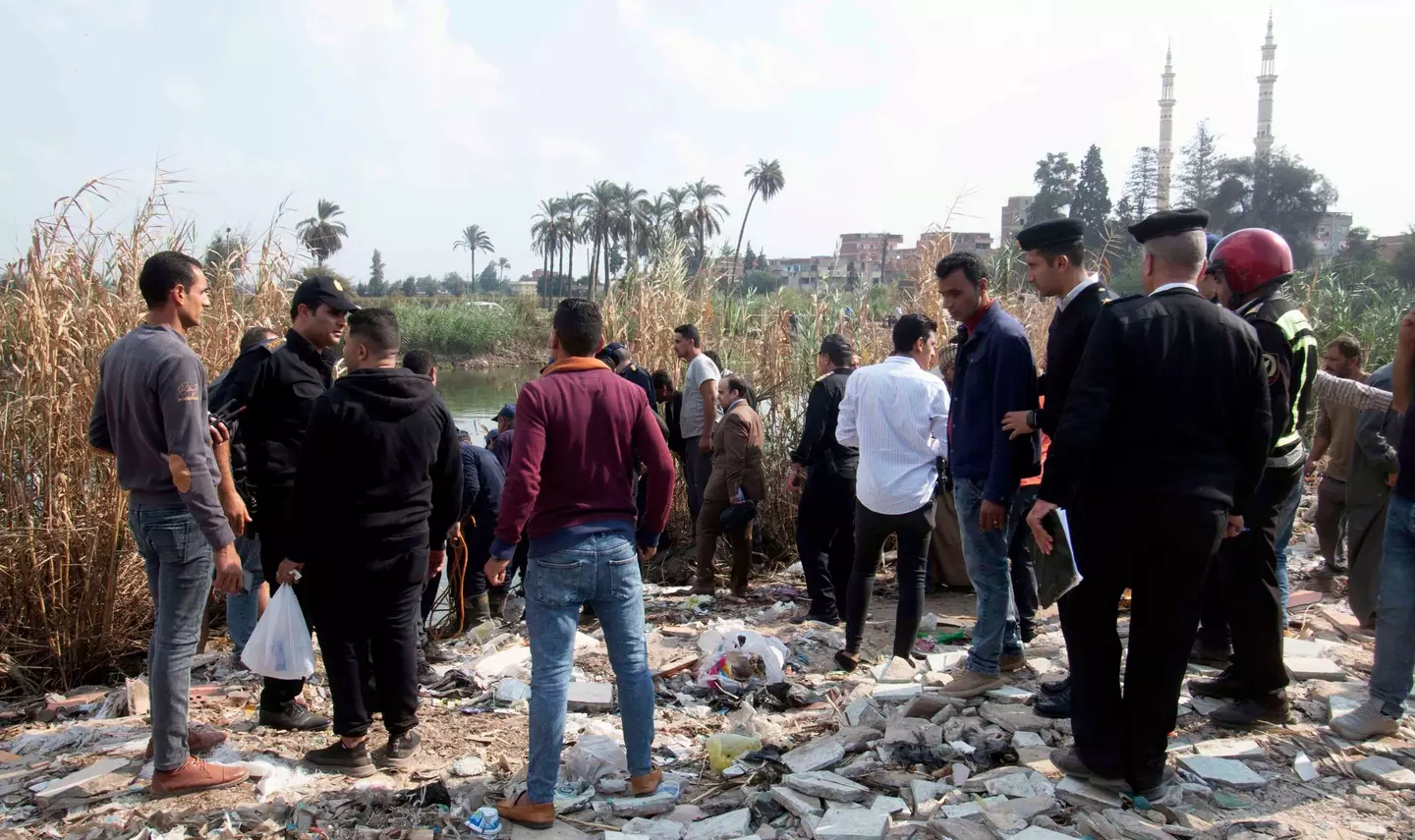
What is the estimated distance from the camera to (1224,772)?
10.7ft

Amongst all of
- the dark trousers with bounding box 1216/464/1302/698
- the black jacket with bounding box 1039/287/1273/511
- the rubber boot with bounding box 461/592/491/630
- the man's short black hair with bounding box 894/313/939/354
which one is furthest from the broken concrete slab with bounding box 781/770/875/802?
the rubber boot with bounding box 461/592/491/630

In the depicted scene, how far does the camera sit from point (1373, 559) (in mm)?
4621

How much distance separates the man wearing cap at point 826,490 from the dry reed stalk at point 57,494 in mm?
3834

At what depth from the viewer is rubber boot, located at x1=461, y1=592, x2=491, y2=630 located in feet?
19.9

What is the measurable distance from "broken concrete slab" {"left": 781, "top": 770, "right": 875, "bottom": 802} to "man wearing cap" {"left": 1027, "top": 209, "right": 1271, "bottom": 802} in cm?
72

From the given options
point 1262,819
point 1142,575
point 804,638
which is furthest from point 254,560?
point 1262,819

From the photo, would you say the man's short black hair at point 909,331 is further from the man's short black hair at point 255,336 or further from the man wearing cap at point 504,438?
the man's short black hair at point 255,336

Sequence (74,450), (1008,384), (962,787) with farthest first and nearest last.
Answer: (74,450)
(1008,384)
(962,787)

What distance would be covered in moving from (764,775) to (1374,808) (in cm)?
202

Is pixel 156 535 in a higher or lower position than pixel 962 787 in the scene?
higher

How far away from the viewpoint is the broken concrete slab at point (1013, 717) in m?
3.66

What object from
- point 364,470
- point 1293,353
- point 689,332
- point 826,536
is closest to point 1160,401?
point 1293,353

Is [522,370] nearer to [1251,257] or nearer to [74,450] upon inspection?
[74,450]

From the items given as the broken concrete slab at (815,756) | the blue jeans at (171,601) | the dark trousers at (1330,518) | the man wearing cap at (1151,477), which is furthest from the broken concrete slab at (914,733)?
the dark trousers at (1330,518)
